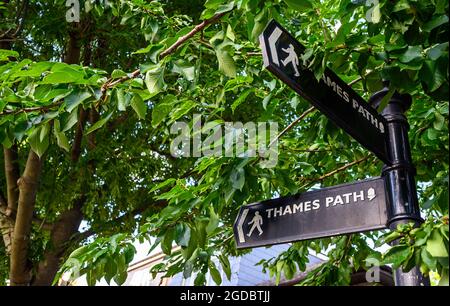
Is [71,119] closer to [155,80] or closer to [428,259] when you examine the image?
[155,80]

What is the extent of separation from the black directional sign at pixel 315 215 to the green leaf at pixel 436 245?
640mm

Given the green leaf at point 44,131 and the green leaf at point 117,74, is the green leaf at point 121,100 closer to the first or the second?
the green leaf at point 117,74

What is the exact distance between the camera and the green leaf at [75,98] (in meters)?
1.87

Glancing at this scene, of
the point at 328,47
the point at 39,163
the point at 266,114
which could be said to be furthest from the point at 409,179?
the point at 39,163

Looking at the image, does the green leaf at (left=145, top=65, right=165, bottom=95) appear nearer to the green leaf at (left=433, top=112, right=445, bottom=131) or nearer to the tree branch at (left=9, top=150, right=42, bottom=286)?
the green leaf at (left=433, top=112, right=445, bottom=131)

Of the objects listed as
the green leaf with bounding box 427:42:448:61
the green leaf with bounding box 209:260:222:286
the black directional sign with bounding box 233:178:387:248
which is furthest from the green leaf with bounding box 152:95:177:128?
the green leaf with bounding box 427:42:448:61

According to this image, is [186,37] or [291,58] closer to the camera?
[291,58]

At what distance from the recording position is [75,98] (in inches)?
74.8

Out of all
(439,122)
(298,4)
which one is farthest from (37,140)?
(439,122)

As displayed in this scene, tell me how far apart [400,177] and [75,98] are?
1.25 meters

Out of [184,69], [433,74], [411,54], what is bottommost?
[433,74]

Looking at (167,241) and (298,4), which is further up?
(298,4)
